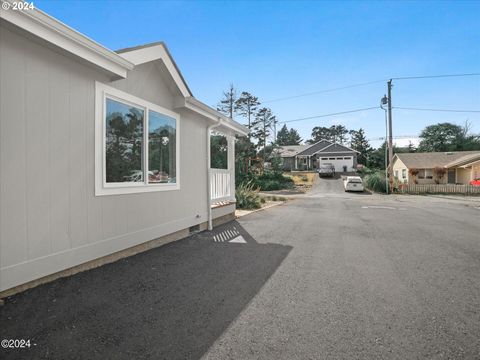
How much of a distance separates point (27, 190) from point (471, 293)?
17.4 ft

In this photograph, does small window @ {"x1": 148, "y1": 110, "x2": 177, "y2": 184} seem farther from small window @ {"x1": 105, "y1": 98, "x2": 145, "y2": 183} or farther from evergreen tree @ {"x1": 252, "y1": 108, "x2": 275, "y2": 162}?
evergreen tree @ {"x1": 252, "y1": 108, "x2": 275, "y2": 162}

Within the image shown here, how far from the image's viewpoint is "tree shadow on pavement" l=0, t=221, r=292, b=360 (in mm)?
2094

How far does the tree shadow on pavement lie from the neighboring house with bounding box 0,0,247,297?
39 cm

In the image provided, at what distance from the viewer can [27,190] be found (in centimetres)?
292

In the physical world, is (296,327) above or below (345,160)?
below

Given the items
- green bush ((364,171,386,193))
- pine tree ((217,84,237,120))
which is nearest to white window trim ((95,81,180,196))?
green bush ((364,171,386,193))

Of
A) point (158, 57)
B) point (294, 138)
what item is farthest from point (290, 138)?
point (158, 57)

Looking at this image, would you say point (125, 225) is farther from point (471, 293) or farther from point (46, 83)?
point (471, 293)

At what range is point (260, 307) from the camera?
2.81 metres

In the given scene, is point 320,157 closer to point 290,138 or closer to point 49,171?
point 290,138

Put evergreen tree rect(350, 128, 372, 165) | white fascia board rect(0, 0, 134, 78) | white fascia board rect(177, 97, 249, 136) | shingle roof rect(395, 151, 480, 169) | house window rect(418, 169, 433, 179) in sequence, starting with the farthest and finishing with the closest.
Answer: evergreen tree rect(350, 128, 372, 165) → house window rect(418, 169, 433, 179) → shingle roof rect(395, 151, 480, 169) → white fascia board rect(177, 97, 249, 136) → white fascia board rect(0, 0, 134, 78)

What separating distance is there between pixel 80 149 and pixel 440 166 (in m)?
35.3

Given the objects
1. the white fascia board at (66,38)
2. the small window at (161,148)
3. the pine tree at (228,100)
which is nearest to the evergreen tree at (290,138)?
the pine tree at (228,100)

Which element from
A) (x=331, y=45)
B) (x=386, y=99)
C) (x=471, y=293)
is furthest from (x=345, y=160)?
(x=471, y=293)
